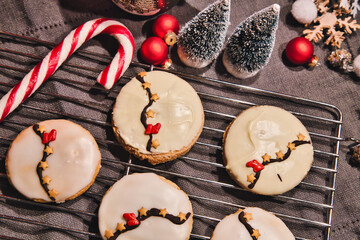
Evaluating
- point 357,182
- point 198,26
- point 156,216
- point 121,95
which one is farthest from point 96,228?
point 357,182

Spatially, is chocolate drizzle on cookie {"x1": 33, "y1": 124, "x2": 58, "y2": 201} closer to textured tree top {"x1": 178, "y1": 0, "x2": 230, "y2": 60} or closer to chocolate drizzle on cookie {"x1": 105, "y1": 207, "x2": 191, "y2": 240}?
chocolate drizzle on cookie {"x1": 105, "y1": 207, "x2": 191, "y2": 240}

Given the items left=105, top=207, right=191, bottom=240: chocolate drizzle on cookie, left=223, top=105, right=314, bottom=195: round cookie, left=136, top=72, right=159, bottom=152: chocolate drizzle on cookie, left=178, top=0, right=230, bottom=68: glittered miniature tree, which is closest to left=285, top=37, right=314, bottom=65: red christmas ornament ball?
left=223, top=105, right=314, bottom=195: round cookie

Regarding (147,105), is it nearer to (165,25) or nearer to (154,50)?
(154,50)

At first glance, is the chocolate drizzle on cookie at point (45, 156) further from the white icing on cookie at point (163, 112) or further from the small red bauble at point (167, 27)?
the small red bauble at point (167, 27)

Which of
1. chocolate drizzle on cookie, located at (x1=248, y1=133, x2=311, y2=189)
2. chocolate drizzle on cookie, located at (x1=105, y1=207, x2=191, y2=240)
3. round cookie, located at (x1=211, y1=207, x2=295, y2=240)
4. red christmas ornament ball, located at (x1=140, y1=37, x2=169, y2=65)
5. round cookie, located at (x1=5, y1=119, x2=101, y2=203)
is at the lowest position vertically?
round cookie, located at (x1=211, y1=207, x2=295, y2=240)

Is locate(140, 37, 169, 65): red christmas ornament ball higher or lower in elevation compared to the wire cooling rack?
higher

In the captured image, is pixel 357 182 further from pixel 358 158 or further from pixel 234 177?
pixel 234 177
